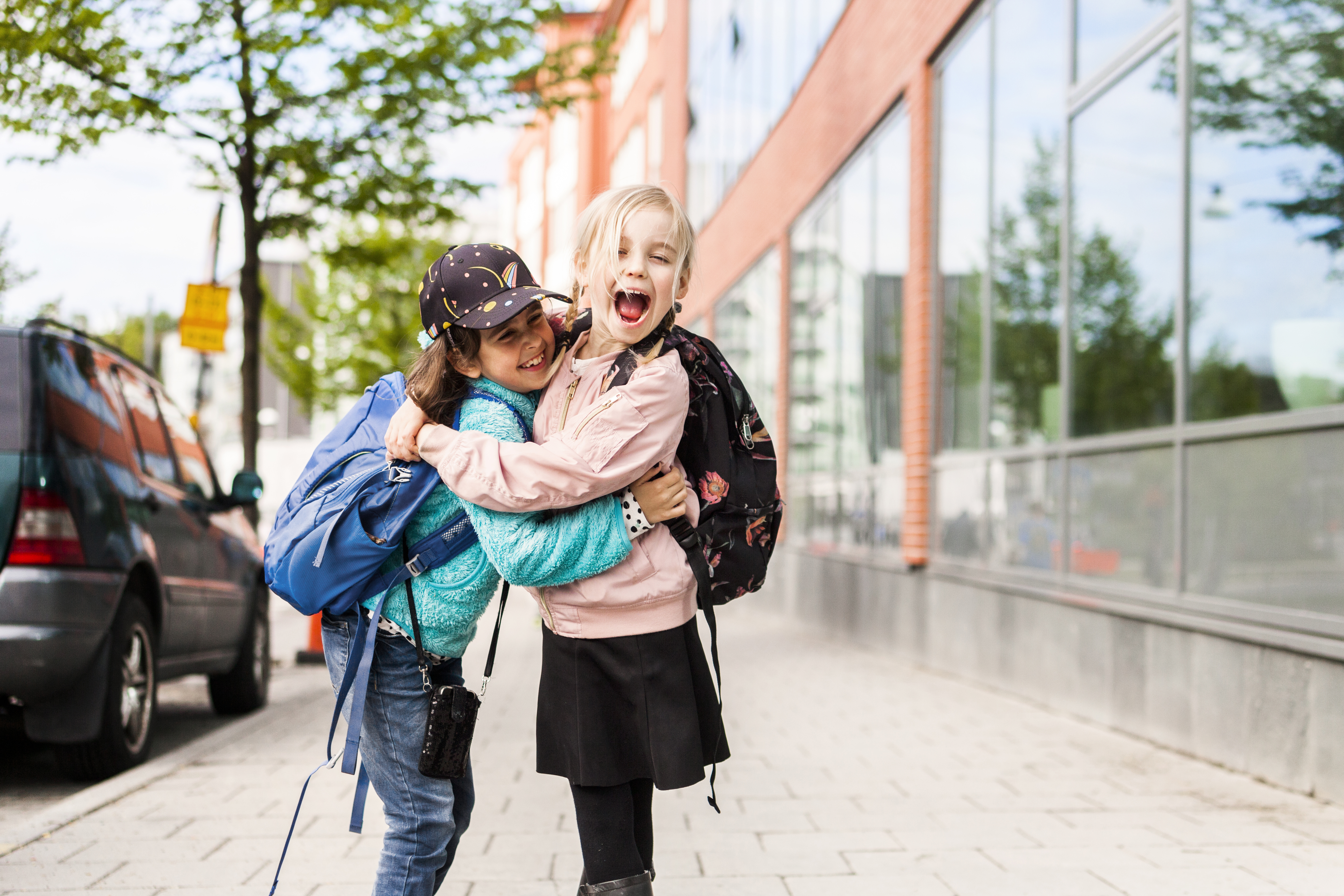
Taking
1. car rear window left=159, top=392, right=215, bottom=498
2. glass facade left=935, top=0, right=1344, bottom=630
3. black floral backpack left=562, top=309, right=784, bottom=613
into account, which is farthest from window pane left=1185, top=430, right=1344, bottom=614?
car rear window left=159, top=392, right=215, bottom=498

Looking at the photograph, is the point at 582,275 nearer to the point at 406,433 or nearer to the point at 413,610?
the point at 406,433

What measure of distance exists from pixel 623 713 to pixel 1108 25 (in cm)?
612

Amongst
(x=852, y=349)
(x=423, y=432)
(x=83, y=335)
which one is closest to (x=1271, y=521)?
(x=423, y=432)

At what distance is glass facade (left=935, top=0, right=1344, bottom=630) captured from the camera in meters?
5.38

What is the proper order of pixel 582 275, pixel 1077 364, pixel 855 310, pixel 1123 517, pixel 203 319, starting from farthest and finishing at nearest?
pixel 855 310
pixel 203 319
pixel 1077 364
pixel 1123 517
pixel 582 275

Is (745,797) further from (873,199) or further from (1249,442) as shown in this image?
(873,199)

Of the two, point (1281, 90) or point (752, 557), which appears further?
point (1281, 90)

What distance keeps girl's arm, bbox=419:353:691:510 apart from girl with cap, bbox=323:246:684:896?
6cm

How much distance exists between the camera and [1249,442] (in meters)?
5.63

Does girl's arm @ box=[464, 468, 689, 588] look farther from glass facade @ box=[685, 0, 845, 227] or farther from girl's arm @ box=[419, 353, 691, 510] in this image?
glass facade @ box=[685, 0, 845, 227]

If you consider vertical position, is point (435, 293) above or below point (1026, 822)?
above

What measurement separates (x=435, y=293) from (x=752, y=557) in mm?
818

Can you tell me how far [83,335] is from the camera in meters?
5.78

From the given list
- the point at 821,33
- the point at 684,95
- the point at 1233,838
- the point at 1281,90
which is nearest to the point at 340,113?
the point at 821,33
